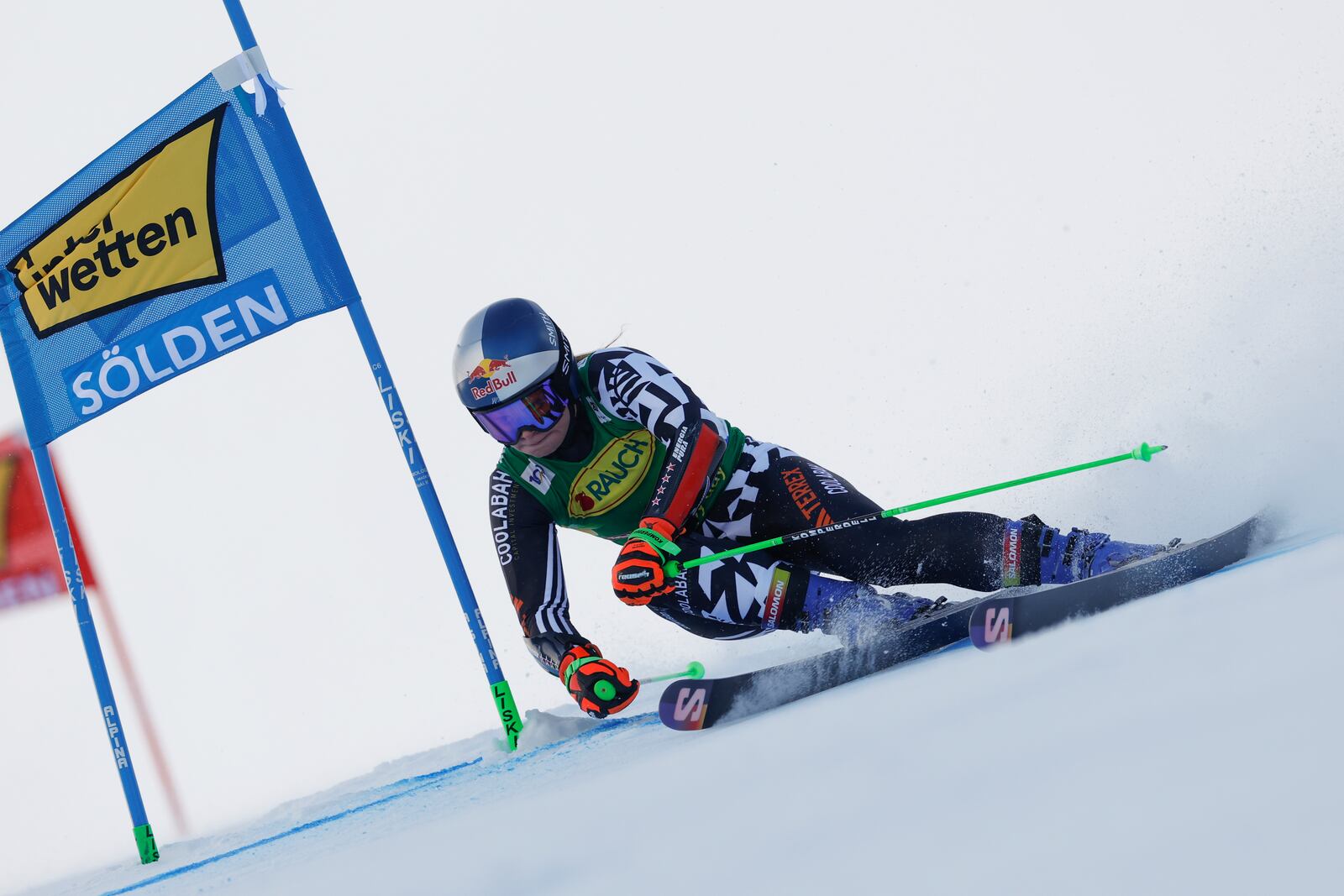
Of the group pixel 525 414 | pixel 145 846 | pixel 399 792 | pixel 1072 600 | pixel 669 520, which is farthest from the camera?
pixel 145 846

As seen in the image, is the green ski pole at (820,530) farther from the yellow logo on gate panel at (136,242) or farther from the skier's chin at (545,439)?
the yellow logo on gate panel at (136,242)

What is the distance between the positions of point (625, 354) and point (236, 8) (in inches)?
82.0

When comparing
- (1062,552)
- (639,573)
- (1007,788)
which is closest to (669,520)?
(639,573)

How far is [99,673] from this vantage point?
4.04 meters

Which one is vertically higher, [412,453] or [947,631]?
[412,453]

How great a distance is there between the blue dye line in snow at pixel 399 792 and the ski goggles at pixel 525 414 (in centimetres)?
112

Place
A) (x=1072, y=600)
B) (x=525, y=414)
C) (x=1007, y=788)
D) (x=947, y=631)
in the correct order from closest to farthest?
1. (x=1007, y=788)
2. (x=1072, y=600)
3. (x=947, y=631)
4. (x=525, y=414)

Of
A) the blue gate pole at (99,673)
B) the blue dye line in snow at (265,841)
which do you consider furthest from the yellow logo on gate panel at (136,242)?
the blue dye line in snow at (265,841)

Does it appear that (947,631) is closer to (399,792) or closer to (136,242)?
(399,792)

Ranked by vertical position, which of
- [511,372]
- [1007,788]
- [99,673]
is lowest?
[1007,788]

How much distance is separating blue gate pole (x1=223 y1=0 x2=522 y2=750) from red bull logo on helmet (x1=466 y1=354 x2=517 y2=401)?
28.4 inches

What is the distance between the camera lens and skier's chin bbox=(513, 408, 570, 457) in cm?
370

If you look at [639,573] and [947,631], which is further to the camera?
[639,573]

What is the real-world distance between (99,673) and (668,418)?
7.92 ft
